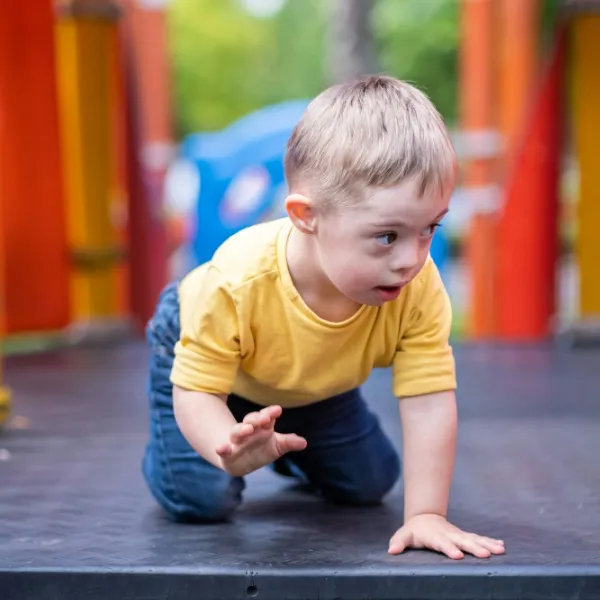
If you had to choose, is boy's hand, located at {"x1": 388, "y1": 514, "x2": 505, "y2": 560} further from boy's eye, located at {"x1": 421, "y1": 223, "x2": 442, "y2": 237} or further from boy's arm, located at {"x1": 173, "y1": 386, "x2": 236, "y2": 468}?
boy's eye, located at {"x1": 421, "y1": 223, "x2": 442, "y2": 237}

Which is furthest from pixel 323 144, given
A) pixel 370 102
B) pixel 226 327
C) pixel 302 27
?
pixel 302 27

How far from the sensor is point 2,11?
10.7 feet

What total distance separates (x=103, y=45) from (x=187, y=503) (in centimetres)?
253

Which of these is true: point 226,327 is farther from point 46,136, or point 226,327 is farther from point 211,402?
point 46,136

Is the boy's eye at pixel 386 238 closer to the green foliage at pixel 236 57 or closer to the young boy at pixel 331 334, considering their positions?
the young boy at pixel 331 334

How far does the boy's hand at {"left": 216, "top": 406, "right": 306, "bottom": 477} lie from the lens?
1.22 meters

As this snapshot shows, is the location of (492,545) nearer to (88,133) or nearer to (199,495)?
(199,495)

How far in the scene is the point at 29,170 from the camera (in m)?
3.34

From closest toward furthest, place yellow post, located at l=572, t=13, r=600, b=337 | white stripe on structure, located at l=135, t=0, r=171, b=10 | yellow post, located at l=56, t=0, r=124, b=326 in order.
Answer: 1. yellow post, located at l=572, t=13, r=600, b=337
2. yellow post, located at l=56, t=0, r=124, b=326
3. white stripe on structure, located at l=135, t=0, r=171, b=10

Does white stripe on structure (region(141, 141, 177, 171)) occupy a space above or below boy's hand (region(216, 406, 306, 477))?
below

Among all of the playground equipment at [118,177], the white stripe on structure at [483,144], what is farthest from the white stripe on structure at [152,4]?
the white stripe on structure at [483,144]

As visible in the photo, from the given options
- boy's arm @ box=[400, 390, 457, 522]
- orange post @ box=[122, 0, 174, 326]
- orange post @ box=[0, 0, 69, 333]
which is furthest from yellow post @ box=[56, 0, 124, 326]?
boy's arm @ box=[400, 390, 457, 522]

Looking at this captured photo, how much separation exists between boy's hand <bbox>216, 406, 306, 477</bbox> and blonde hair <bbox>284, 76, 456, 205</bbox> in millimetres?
287

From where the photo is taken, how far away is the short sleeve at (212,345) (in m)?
1.41
